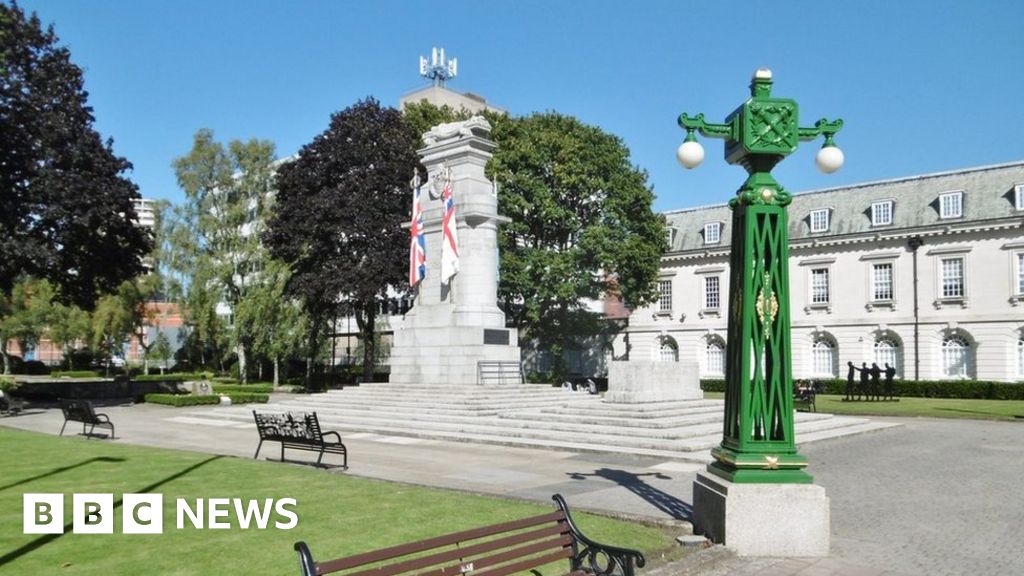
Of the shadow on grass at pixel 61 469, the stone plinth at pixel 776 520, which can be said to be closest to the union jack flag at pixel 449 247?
the shadow on grass at pixel 61 469

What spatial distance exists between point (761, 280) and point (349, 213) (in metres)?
34.1

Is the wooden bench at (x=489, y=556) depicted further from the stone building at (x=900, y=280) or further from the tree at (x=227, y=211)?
the stone building at (x=900, y=280)

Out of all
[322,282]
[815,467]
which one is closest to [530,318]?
[322,282]

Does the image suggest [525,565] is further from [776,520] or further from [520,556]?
[776,520]

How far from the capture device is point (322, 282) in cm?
4041

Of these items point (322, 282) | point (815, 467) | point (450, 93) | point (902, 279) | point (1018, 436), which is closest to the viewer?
point (815, 467)

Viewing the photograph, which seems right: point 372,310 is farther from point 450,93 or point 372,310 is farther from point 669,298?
point 450,93

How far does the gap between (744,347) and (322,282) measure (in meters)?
34.3

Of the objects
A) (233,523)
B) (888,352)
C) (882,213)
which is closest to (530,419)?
(233,523)

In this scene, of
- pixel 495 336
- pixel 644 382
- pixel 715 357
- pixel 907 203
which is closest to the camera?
pixel 644 382

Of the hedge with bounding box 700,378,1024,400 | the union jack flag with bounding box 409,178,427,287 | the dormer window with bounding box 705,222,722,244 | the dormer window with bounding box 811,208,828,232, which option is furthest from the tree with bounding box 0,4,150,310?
the dormer window with bounding box 811,208,828,232

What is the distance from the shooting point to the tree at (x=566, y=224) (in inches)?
1622

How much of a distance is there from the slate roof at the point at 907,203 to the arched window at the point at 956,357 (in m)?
7.02

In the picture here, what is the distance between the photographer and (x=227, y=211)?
48750mm
